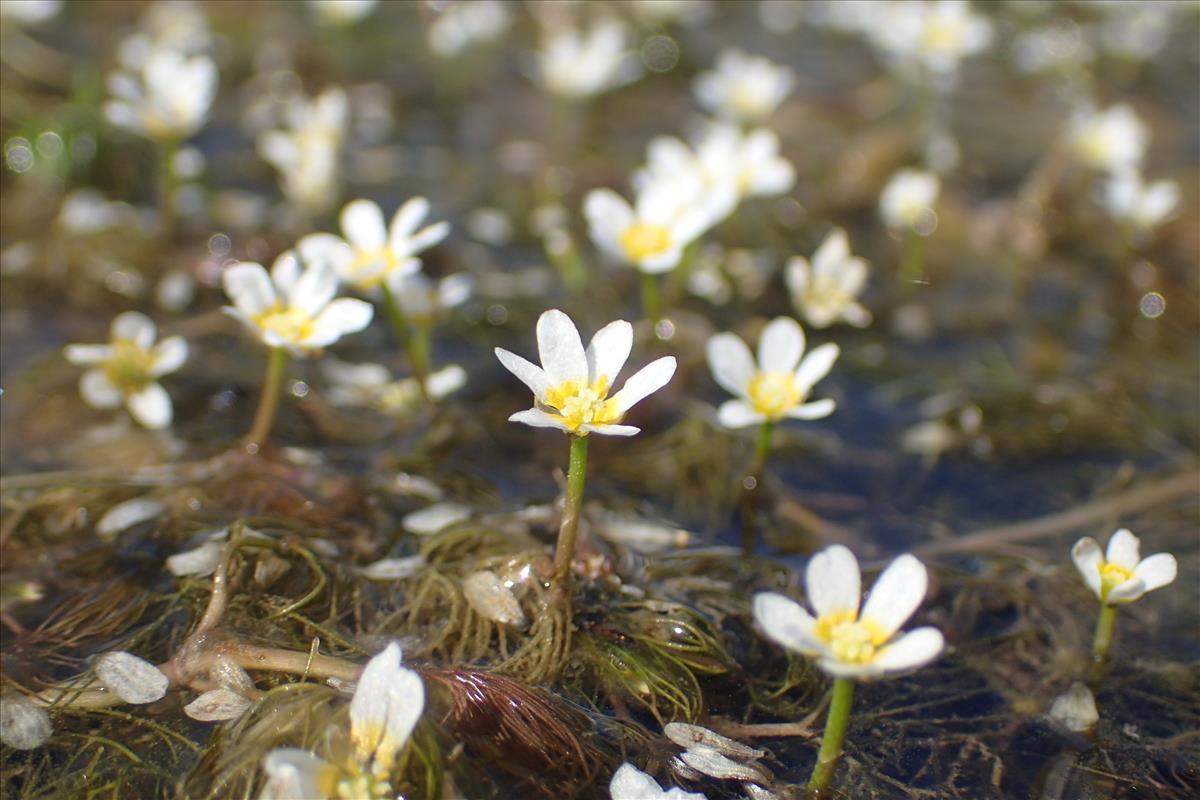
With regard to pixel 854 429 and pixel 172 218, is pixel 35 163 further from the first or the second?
pixel 854 429

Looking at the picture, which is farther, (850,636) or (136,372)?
(136,372)

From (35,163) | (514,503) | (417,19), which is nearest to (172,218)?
(35,163)

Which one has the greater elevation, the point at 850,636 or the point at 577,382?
the point at 577,382

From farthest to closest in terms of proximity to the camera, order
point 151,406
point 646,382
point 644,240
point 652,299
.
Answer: point 652,299, point 644,240, point 151,406, point 646,382

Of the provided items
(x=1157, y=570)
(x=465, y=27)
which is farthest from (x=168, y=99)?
(x=1157, y=570)

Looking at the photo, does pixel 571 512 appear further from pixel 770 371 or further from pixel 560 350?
pixel 770 371

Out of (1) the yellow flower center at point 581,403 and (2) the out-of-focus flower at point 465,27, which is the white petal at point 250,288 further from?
(2) the out-of-focus flower at point 465,27

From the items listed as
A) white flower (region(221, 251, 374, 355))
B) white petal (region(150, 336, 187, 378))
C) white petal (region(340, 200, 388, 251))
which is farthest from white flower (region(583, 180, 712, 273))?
white petal (region(150, 336, 187, 378))
